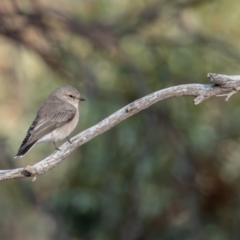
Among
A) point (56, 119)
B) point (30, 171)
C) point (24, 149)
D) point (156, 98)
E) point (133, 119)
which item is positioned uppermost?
point (133, 119)

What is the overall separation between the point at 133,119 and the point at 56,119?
2187 mm

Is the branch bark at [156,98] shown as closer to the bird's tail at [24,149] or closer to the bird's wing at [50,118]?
the bird's tail at [24,149]

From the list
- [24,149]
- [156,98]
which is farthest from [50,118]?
[156,98]

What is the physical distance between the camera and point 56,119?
6535 mm

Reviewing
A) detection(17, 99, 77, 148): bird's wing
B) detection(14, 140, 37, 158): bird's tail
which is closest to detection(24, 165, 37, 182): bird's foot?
detection(14, 140, 37, 158): bird's tail

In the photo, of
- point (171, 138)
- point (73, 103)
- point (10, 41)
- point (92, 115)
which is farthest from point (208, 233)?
point (10, 41)

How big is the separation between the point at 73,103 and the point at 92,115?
137 centimetres

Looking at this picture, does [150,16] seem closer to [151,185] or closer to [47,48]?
[47,48]

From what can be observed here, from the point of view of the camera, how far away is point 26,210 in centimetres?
990

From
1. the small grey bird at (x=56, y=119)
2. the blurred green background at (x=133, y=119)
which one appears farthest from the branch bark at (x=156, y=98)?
the blurred green background at (x=133, y=119)

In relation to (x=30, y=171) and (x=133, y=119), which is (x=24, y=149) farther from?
(x=133, y=119)

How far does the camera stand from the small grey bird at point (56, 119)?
6.18m

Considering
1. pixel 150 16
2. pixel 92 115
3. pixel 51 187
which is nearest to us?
pixel 92 115

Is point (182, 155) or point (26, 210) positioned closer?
point (182, 155)
